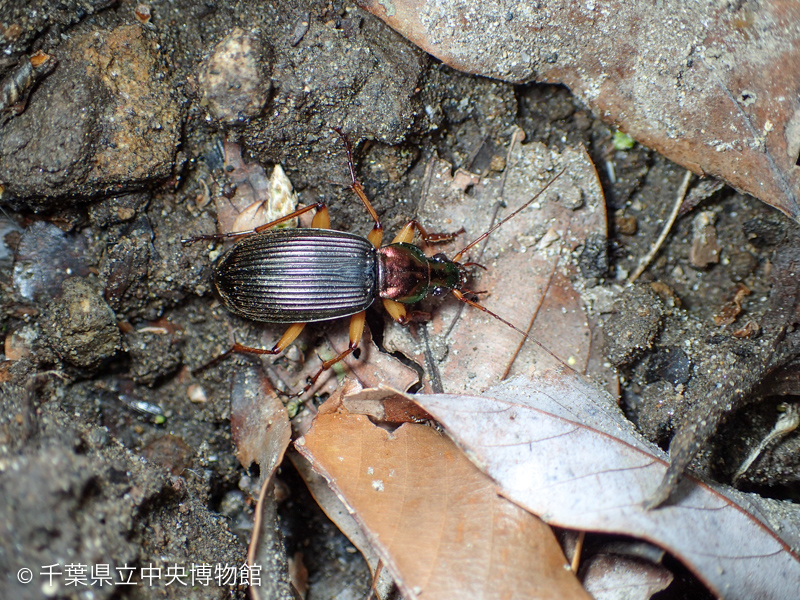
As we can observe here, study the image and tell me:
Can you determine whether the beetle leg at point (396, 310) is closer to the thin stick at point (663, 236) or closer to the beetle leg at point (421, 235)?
the beetle leg at point (421, 235)

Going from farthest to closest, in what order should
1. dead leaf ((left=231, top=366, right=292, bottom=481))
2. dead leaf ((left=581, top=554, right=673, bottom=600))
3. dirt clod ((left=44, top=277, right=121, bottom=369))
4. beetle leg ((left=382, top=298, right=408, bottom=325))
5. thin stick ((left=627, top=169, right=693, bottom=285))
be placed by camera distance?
thin stick ((left=627, top=169, right=693, bottom=285)), beetle leg ((left=382, top=298, right=408, bottom=325)), dirt clod ((left=44, top=277, right=121, bottom=369)), dead leaf ((left=231, top=366, right=292, bottom=481)), dead leaf ((left=581, top=554, right=673, bottom=600))

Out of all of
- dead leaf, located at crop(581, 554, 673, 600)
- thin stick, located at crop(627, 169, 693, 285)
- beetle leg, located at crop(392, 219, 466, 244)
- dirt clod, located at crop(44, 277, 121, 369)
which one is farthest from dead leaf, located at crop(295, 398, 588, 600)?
thin stick, located at crop(627, 169, 693, 285)

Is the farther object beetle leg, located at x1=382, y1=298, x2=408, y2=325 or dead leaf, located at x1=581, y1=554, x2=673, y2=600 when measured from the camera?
beetle leg, located at x1=382, y1=298, x2=408, y2=325

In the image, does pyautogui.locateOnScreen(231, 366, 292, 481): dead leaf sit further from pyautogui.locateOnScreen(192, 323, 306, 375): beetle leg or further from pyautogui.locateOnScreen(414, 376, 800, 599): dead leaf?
pyautogui.locateOnScreen(414, 376, 800, 599): dead leaf

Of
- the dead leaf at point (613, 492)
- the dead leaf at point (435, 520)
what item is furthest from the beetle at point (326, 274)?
the dead leaf at point (613, 492)

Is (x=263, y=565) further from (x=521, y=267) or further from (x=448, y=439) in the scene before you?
(x=521, y=267)

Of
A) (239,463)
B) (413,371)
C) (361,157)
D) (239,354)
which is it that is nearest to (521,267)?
(413,371)
